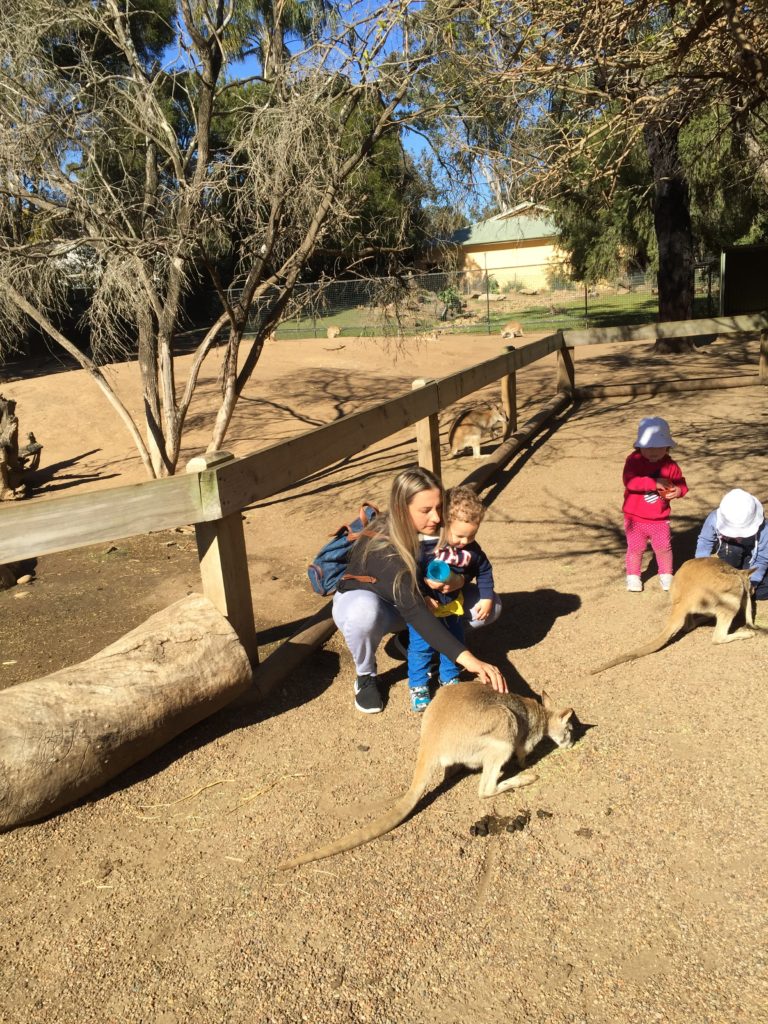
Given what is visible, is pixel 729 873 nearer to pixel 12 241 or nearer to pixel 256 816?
pixel 256 816

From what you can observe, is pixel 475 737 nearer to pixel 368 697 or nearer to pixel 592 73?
pixel 368 697

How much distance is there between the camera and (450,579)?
145 inches

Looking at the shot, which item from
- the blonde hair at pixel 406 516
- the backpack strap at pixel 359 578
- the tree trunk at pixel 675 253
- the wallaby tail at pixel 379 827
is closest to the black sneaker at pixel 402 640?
the backpack strap at pixel 359 578

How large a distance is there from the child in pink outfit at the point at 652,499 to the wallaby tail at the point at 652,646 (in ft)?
2.69

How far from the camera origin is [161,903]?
8.53 ft

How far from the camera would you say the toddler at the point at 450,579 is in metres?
3.60

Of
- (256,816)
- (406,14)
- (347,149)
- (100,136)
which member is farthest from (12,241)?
(256,816)

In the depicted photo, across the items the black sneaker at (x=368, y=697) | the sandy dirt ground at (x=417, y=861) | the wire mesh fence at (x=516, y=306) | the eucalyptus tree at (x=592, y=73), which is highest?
the eucalyptus tree at (x=592, y=73)

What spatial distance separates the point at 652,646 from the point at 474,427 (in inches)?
220

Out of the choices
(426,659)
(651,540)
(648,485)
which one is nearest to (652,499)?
(648,485)

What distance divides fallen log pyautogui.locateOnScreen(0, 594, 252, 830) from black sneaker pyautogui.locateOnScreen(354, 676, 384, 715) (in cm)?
52

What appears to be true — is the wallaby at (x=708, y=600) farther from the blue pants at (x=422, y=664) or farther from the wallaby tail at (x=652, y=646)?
the blue pants at (x=422, y=664)

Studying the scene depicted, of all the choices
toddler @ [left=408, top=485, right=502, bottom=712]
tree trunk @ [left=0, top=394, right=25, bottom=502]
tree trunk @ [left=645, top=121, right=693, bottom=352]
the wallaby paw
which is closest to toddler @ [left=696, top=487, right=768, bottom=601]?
the wallaby paw

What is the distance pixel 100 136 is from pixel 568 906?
25.0ft
